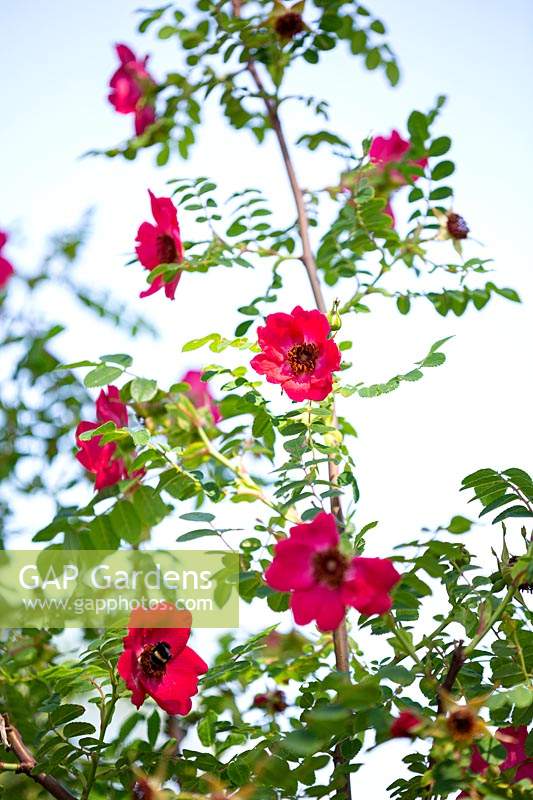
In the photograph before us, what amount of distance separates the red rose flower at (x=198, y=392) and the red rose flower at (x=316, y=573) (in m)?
0.69

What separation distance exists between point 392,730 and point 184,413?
0.51 m

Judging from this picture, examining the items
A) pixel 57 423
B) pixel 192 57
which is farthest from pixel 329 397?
pixel 57 423

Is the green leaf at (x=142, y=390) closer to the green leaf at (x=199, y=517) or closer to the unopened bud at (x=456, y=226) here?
the green leaf at (x=199, y=517)

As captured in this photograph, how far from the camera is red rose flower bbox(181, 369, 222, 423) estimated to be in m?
1.56

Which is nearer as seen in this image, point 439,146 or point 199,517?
point 199,517

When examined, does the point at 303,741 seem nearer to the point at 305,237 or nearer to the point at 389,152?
the point at 305,237

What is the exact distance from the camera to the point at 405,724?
2.41 ft

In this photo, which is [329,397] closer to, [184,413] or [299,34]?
[184,413]

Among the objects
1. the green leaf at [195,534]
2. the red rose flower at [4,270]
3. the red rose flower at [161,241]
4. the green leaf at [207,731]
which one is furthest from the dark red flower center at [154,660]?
the red rose flower at [4,270]

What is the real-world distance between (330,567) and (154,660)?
0.28 metres

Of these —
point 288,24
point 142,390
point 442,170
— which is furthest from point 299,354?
point 288,24

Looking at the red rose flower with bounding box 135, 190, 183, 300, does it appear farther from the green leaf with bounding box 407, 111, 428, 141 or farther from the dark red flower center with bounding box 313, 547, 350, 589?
the dark red flower center with bounding box 313, 547, 350, 589

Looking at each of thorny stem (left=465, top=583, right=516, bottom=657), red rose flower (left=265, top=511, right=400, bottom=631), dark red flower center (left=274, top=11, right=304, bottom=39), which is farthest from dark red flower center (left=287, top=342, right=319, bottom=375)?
dark red flower center (left=274, top=11, right=304, bottom=39)

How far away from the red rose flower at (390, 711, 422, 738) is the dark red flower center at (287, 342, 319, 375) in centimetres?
41
